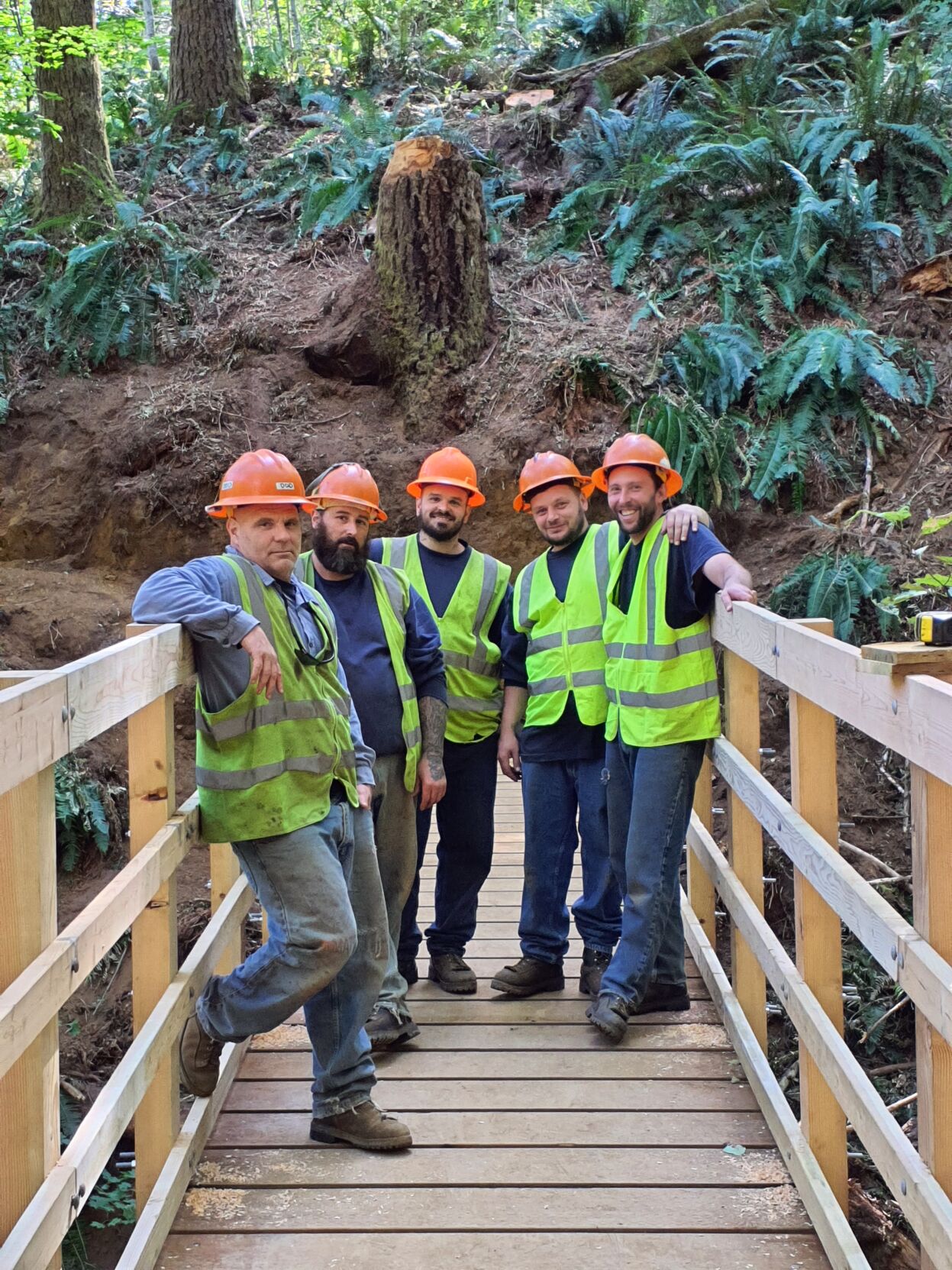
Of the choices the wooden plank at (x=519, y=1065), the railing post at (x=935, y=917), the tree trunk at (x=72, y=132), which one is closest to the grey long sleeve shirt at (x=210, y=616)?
the wooden plank at (x=519, y=1065)

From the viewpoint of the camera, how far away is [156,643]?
3.12 meters

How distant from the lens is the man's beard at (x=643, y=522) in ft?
15.0

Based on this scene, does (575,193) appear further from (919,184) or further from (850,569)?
(850,569)

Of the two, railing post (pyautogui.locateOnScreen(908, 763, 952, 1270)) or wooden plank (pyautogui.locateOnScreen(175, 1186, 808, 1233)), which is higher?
railing post (pyautogui.locateOnScreen(908, 763, 952, 1270))

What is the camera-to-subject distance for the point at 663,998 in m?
4.70

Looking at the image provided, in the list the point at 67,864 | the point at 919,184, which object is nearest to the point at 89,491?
the point at 67,864

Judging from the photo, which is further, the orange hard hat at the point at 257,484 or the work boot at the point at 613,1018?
the work boot at the point at 613,1018

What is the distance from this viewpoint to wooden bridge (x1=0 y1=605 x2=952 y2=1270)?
2244 mm

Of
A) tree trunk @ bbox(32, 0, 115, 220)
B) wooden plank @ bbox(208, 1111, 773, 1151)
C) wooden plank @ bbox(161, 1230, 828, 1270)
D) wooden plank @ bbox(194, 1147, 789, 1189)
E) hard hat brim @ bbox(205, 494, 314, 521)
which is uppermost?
tree trunk @ bbox(32, 0, 115, 220)

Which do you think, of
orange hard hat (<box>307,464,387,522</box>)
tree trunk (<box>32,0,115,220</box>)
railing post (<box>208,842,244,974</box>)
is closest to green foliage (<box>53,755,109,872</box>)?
railing post (<box>208,842,244,974</box>)

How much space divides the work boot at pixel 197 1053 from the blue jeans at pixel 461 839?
5.18ft

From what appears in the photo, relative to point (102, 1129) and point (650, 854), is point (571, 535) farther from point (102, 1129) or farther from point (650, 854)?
point (102, 1129)

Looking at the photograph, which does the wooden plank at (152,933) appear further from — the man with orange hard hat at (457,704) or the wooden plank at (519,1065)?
the man with orange hard hat at (457,704)

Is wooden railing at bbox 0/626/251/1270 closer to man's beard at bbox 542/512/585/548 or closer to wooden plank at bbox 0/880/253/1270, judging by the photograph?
wooden plank at bbox 0/880/253/1270
